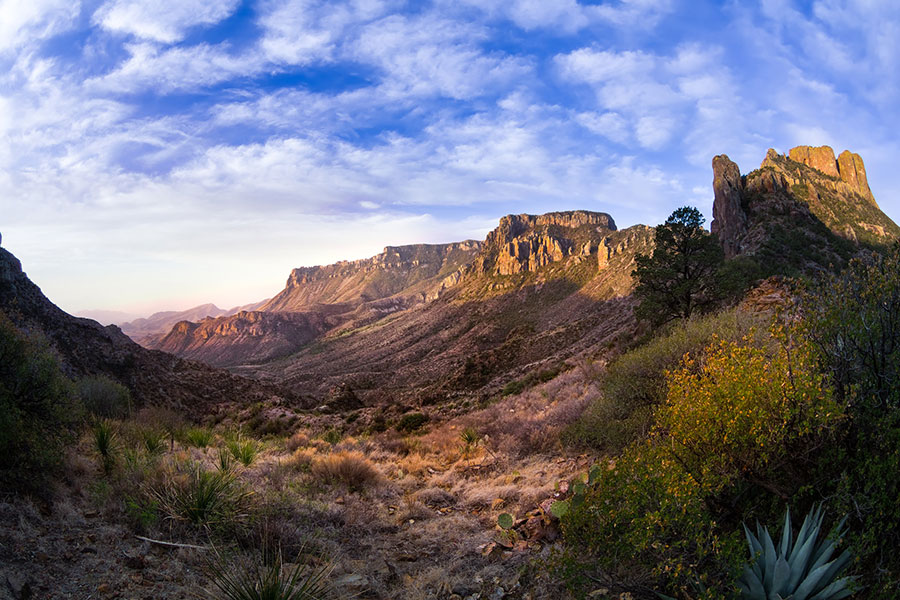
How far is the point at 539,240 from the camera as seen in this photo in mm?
135875

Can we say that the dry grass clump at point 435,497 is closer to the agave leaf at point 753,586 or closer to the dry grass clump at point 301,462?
the dry grass clump at point 301,462

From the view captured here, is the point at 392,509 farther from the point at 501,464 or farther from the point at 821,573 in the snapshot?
the point at 821,573

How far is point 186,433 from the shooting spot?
12.1 meters

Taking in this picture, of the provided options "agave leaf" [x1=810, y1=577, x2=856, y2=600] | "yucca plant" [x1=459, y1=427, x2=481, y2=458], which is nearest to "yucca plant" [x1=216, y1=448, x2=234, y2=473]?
"yucca plant" [x1=459, y1=427, x2=481, y2=458]

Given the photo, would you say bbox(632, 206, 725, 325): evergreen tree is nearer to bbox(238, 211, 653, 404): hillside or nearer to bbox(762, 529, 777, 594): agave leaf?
bbox(238, 211, 653, 404): hillside

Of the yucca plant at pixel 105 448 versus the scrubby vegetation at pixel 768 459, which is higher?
the scrubby vegetation at pixel 768 459

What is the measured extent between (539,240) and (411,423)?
121 meters

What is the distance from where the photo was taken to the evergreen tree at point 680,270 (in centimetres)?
2166

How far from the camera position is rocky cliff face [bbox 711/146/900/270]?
1777 inches

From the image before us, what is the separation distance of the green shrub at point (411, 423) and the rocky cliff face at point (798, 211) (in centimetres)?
3730

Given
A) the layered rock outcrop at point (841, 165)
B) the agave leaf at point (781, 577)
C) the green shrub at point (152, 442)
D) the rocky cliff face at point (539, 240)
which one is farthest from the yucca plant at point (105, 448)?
the rocky cliff face at point (539, 240)

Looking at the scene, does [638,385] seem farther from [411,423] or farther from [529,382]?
[529,382]

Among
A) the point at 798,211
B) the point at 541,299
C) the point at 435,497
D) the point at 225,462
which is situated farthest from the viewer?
the point at 541,299

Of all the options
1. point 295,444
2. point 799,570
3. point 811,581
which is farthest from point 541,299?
point 811,581
